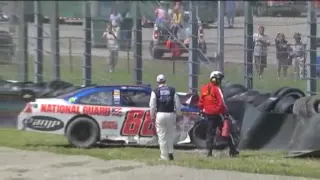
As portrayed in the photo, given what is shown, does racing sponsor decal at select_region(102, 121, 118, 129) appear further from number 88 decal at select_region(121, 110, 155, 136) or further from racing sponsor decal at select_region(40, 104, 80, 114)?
racing sponsor decal at select_region(40, 104, 80, 114)

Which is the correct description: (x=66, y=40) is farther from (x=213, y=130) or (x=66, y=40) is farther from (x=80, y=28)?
(x=213, y=130)

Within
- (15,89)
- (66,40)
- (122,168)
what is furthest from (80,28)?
(122,168)

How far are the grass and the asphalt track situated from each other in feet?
8.86

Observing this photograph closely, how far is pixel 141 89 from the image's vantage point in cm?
1747

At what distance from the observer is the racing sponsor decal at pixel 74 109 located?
663 inches

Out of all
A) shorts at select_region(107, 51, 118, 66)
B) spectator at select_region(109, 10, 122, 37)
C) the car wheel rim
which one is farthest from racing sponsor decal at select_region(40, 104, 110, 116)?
shorts at select_region(107, 51, 118, 66)

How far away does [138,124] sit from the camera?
663 inches

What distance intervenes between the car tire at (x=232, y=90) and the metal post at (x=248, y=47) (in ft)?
3.82

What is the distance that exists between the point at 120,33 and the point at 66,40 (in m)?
1.40

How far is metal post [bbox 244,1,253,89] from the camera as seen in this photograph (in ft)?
65.0

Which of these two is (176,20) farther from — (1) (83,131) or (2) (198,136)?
(1) (83,131)

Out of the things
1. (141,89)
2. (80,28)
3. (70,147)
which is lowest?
(70,147)

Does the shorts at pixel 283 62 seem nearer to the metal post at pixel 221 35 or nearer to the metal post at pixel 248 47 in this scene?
the metal post at pixel 248 47

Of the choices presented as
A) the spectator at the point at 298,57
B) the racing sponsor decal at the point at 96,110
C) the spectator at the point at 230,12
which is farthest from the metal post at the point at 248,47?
the racing sponsor decal at the point at 96,110
